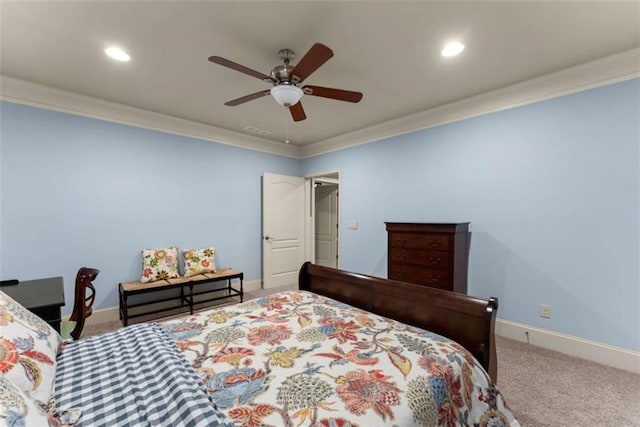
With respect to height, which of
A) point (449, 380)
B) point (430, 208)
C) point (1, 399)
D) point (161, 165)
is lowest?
point (449, 380)

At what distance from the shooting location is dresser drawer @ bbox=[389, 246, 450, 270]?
290cm

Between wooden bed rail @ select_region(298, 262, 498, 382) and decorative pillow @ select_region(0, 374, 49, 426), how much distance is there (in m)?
1.71

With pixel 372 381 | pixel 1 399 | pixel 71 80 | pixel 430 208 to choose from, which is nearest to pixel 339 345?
pixel 372 381

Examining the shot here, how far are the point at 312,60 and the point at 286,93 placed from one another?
14.4 inches

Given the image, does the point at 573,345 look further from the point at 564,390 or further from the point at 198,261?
the point at 198,261

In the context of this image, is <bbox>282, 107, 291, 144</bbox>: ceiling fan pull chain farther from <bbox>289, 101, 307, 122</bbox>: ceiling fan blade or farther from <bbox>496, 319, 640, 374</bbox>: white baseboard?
<bbox>496, 319, 640, 374</bbox>: white baseboard

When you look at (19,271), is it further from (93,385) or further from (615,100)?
(615,100)

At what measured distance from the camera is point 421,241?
3.04m

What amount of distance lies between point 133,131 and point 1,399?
3540mm

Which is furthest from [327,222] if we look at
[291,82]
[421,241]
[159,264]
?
[291,82]

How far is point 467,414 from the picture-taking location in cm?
120

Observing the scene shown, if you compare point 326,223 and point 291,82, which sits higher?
point 291,82

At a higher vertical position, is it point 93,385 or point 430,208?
point 430,208

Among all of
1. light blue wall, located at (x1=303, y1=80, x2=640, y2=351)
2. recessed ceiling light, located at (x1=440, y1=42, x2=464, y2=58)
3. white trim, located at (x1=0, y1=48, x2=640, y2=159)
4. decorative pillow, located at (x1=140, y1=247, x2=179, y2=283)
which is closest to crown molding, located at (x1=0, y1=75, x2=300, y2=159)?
white trim, located at (x1=0, y1=48, x2=640, y2=159)
